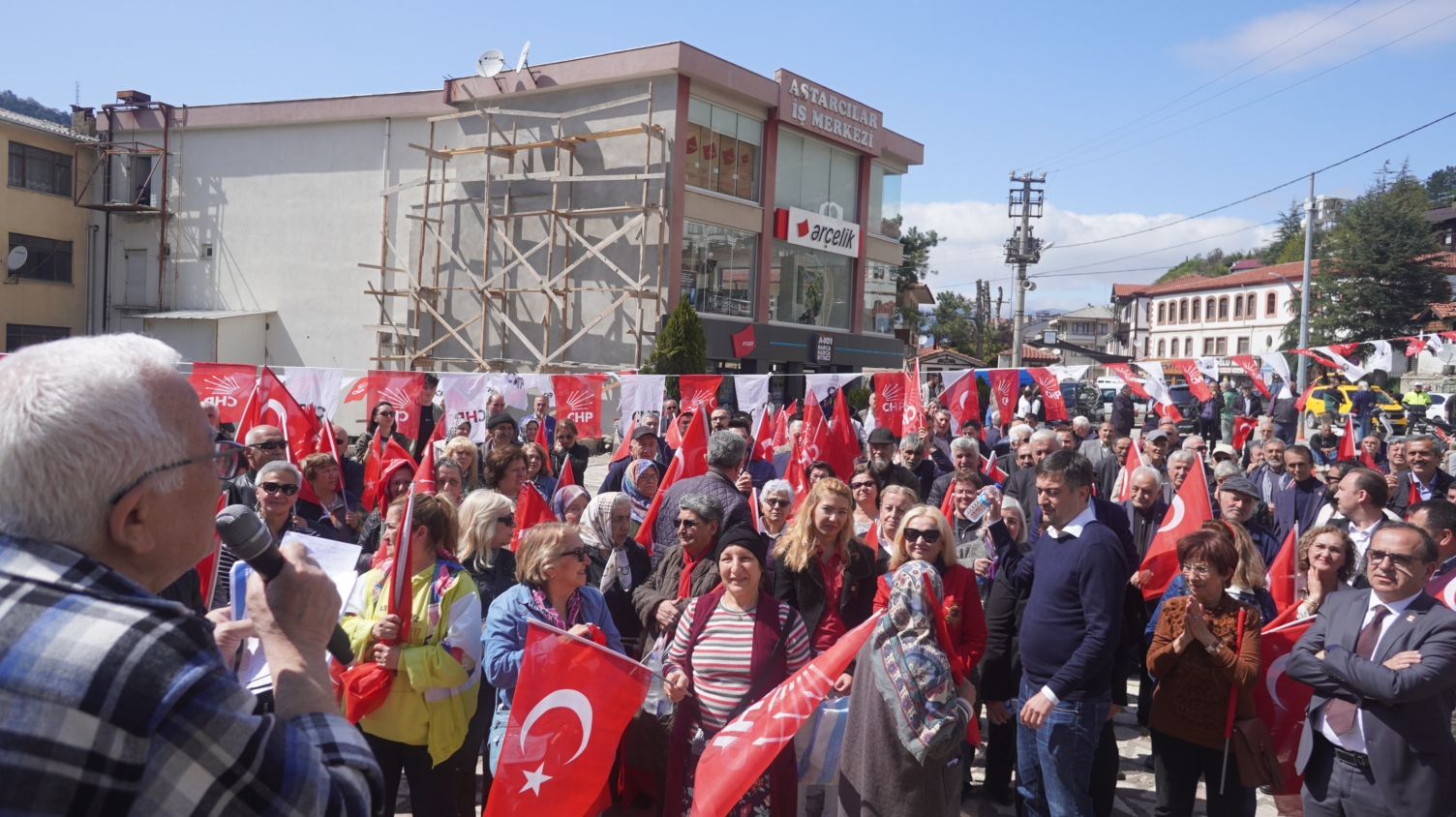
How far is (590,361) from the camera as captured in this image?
2712 cm

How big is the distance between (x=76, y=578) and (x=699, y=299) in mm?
26378

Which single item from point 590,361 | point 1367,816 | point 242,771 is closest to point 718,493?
point 1367,816

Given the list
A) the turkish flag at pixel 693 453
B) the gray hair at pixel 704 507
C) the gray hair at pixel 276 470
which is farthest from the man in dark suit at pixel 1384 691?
the turkish flag at pixel 693 453

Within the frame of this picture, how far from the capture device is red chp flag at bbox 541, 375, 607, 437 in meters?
13.8

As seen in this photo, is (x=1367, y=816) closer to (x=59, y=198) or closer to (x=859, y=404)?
(x=859, y=404)

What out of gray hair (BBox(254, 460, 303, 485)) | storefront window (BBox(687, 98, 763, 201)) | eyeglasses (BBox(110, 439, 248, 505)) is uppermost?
storefront window (BBox(687, 98, 763, 201))

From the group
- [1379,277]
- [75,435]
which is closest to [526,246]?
[75,435]

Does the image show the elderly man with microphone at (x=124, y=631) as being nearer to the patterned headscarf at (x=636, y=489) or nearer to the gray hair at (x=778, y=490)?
the gray hair at (x=778, y=490)

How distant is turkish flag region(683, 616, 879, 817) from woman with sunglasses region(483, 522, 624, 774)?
62 centimetres

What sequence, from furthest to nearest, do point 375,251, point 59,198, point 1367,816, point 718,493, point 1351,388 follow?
point 59,198, point 375,251, point 1351,388, point 718,493, point 1367,816

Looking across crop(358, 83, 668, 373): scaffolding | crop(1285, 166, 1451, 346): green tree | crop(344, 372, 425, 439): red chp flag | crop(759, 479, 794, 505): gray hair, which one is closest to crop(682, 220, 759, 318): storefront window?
crop(358, 83, 668, 373): scaffolding

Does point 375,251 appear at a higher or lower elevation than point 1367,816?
higher

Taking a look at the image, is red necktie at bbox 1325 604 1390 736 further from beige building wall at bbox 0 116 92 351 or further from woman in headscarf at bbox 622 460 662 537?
beige building wall at bbox 0 116 92 351

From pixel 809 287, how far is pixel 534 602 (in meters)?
27.8
